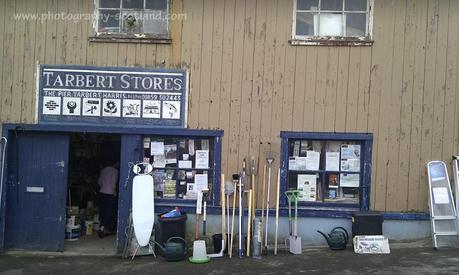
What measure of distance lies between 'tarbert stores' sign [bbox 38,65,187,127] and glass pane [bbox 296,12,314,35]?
2.22 m

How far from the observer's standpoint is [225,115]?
9.30 metres

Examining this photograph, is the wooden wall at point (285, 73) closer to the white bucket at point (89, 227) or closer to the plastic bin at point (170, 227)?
the plastic bin at point (170, 227)

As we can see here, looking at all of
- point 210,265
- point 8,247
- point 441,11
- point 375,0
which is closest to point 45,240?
point 8,247

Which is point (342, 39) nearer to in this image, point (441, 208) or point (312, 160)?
point (312, 160)

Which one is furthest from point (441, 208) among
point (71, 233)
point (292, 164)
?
point (71, 233)

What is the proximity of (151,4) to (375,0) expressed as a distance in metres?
4.02

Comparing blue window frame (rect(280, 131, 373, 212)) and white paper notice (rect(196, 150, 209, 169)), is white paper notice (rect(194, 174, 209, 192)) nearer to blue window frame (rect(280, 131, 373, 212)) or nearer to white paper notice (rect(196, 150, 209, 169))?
white paper notice (rect(196, 150, 209, 169))

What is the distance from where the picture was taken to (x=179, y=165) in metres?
9.45

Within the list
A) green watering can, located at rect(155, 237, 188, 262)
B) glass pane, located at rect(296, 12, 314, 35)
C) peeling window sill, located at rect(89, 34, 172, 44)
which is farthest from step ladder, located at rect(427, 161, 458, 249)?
peeling window sill, located at rect(89, 34, 172, 44)

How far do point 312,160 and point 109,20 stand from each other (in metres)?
4.47

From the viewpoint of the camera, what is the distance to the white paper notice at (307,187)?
368 inches

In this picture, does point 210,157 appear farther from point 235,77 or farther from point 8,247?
point 8,247

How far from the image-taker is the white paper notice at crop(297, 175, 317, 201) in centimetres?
934

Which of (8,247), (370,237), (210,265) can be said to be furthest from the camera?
(8,247)
